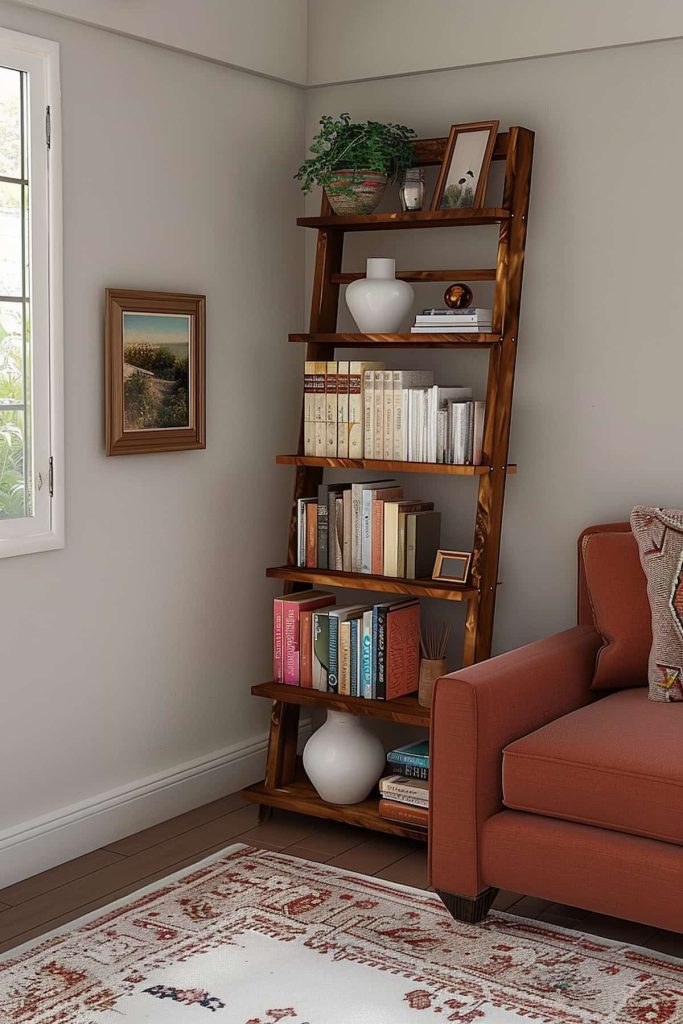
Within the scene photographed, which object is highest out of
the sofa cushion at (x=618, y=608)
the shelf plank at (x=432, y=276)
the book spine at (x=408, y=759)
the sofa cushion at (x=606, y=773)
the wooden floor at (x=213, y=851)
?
the shelf plank at (x=432, y=276)

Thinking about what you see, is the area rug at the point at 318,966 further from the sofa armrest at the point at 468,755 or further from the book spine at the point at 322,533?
the book spine at the point at 322,533

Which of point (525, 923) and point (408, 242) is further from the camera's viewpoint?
point (408, 242)

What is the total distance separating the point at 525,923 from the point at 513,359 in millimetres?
1546

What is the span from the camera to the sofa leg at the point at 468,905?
9.44 ft

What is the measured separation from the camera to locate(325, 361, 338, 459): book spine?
11.8 feet

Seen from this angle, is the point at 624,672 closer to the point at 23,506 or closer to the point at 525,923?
the point at 525,923

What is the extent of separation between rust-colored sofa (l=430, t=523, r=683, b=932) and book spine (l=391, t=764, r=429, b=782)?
0.52 metres

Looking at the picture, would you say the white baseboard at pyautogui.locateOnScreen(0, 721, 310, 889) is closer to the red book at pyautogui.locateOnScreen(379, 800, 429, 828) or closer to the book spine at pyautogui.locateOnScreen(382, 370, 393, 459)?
the red book at pyautogui.locateOnScreen(379, 800, 429, 828)

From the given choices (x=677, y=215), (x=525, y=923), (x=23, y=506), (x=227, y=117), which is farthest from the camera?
(x=227, y=117)

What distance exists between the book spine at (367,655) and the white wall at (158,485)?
0.58 m

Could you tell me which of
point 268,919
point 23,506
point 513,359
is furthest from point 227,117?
point 268,919

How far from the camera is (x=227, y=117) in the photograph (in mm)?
3703

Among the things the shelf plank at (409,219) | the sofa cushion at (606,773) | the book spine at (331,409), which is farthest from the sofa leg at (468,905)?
the shelf plank at (409,219)

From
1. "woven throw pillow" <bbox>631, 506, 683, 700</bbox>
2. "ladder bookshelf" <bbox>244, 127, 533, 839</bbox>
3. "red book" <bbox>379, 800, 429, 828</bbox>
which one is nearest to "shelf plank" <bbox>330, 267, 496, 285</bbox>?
"ladder bookshelf" <bbox>244, 127, 533, 839</bbox>
